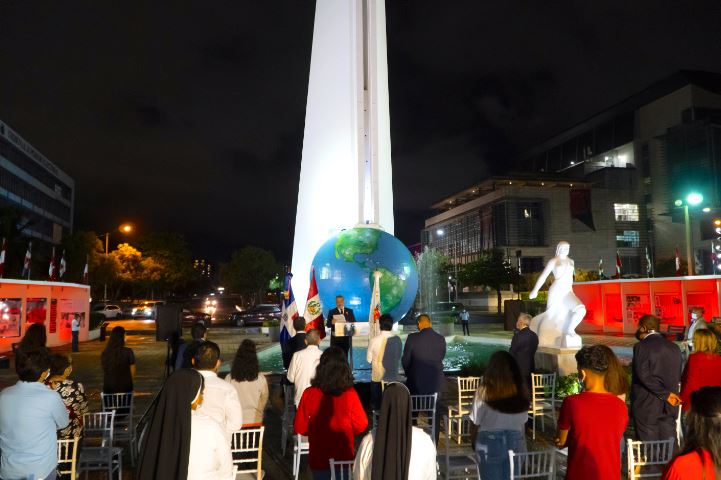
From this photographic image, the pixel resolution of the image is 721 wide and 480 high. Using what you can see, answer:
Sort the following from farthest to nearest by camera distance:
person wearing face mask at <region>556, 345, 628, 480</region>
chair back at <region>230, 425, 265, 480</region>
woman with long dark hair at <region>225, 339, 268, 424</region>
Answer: woman with long dark hair at <region>225, 339, 268, 424</region> → chair back at <region>230, 425, 265, 480</region> → person wearing face mask at <region>556, 345, 628, 480</region>

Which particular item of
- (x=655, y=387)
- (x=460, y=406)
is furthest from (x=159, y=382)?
(x=655, y=387)

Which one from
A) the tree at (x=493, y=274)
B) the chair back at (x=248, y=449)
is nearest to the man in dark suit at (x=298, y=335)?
the chair back at (x=248, y=449)

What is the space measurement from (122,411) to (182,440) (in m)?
5.07

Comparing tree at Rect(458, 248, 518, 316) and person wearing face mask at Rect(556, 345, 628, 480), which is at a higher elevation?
tree at Rect(458, 248, 518, 316)

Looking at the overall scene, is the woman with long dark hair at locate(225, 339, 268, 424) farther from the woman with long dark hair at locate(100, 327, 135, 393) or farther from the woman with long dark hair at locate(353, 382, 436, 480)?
the woman with long dark hair at locate(100, 327, 135, 393)

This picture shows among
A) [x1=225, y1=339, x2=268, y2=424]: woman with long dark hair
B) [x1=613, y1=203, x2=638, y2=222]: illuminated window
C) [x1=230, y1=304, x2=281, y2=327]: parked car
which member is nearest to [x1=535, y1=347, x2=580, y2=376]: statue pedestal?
[x1=225, y1=339, x2=268, y2=424]: woman with long dark hair

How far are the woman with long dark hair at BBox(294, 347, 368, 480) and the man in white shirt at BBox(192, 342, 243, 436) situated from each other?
0.55 metres

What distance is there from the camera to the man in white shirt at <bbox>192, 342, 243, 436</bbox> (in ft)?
13.2

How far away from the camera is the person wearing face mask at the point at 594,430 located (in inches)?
141

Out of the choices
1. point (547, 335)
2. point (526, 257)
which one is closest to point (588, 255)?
point (526, 257)

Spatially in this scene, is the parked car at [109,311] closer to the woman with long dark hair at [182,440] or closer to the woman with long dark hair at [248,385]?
the woman with long dark hair at [248,385]

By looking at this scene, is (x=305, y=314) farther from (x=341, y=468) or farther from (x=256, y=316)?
(x=256, y=316)

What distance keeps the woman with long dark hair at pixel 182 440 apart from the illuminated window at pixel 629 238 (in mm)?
77561

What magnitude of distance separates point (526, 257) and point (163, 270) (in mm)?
45684
